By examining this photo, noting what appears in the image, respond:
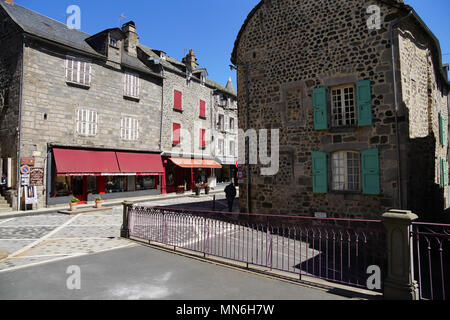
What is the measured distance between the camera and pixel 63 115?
606 inches

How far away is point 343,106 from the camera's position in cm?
962

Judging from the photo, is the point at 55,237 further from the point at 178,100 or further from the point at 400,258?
the point at 178,100

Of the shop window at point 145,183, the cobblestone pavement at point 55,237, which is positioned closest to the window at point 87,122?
the shop window at point 145,183

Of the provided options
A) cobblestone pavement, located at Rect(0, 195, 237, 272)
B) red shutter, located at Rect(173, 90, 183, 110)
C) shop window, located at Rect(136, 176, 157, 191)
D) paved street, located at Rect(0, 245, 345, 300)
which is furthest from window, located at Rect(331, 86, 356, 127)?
red shutter, located at Rect(173, 90, 183, 110)

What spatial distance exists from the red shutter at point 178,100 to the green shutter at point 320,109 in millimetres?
14408

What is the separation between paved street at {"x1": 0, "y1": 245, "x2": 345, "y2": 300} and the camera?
14.8 feet

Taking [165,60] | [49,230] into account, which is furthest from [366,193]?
[165,60]

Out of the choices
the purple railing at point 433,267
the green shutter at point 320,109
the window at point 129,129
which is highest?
the window at point 129,129

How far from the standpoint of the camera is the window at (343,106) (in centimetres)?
949

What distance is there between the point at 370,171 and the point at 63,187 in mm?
15306

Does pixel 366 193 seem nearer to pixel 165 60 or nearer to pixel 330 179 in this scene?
pixel 330 179

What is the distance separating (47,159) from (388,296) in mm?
15819

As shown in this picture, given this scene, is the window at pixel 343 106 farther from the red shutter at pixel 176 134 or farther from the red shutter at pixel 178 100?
the red shutter at pixel 178 100
